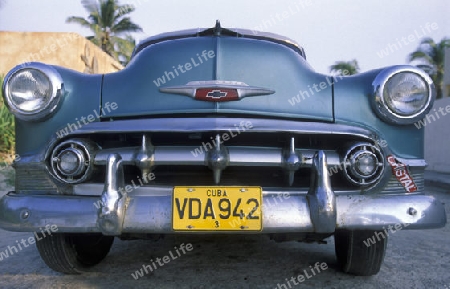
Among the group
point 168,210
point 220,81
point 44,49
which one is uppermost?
point 44,49

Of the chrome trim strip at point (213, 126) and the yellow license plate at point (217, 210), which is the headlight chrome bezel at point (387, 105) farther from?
the yellow license plate at point (217, 210)

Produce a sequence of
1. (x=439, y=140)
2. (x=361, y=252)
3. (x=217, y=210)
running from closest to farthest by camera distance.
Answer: (x=217, y=210) < (x=361, y=252) < (x=439, y=140)

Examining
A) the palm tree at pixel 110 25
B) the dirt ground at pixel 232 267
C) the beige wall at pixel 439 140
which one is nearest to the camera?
the dirt ground at pixel 232 267

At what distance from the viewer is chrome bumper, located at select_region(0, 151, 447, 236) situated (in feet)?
5.55

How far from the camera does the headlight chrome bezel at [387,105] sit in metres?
1.97

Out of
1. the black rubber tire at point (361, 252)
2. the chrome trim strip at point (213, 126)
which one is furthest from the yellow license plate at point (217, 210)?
the black rubber tire at point (361, 252)

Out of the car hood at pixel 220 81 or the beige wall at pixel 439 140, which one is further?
the beige wall at pixel 439 140

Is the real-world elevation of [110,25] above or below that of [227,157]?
above

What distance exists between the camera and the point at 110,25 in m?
20.2

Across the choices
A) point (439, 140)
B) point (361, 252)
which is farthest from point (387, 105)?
point (439, 140)

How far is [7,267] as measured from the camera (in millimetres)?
2572

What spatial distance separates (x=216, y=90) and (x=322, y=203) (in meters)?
0.73

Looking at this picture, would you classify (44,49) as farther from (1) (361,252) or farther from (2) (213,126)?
(1) (361,252)

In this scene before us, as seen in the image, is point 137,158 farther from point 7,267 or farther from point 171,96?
point 7,267
